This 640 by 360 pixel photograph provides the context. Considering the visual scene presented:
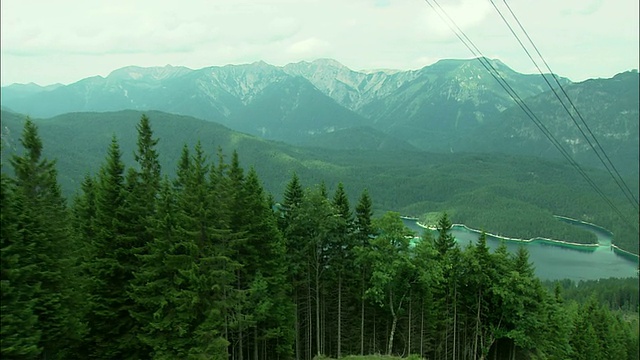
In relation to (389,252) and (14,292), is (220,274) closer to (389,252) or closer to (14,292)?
(14,292)

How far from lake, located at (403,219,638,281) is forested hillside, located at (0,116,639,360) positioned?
327 ft

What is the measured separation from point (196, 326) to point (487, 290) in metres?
21.8

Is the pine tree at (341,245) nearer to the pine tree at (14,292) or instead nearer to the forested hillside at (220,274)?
the forested hillside at (220,274)

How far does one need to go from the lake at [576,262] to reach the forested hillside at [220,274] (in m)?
99.7

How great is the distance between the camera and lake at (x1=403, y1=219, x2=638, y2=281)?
451 ft

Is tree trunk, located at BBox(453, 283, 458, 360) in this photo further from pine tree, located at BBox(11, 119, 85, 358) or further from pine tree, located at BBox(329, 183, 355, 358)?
pine tree, located at BBox(11, 119, 85, 358)

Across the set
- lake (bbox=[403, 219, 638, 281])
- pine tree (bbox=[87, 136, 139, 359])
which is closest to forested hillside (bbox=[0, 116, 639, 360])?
pine tree (bbox=[87, 136, 139, 359])

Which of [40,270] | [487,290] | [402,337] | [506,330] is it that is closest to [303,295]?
[402,337]

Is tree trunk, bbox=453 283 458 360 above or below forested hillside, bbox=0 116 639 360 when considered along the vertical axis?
below

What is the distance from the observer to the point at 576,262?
6068 inches

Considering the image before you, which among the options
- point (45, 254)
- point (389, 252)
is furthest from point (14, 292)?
point (389, 252)

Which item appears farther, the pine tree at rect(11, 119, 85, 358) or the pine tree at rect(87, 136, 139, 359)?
the pine tree at rect(87, 136, 139, 359)

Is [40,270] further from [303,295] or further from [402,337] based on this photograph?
[402,337]

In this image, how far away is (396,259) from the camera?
89.8 feet
